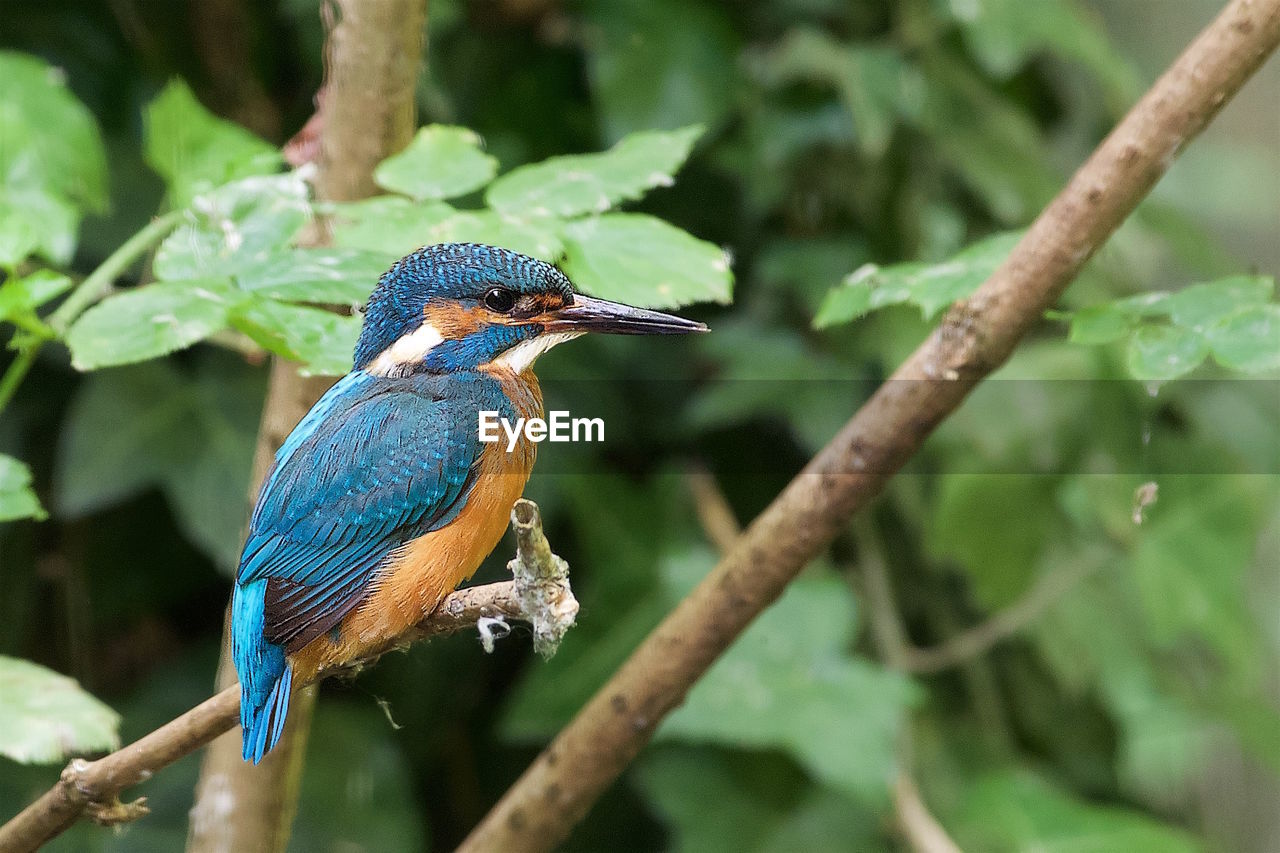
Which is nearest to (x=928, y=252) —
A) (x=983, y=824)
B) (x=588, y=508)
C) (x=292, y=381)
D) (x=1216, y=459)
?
(x=1216, y=459)

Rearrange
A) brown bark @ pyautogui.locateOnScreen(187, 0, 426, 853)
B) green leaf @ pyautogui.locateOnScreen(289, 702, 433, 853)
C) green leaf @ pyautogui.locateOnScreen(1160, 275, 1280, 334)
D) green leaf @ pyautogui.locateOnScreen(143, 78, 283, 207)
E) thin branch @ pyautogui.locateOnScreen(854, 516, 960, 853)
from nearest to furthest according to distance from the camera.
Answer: green leaf @ pyautogui.locateOnScreen(1160, 275, 1280, 334) < brown bark @ pyautogui.locateOnScreen(187, 0, 426, 853) < green leaf @ pyautogui.locateOnScreen(143, 78, 283, 207) < green leaf @ pyautogui.locateOnScreen(289, 702, 433, 853) < thin branch @ pyautogui.locateOnScreen(854, 516, 960, 853)

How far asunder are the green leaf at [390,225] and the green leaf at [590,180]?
5cm

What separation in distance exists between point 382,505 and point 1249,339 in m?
0.62

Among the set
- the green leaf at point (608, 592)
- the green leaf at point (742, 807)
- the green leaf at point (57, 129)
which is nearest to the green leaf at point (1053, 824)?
the green leaf at point (742, 807)

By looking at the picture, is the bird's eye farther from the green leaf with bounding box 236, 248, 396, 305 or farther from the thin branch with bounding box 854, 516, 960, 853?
the thin branch with bounding box 854, 516, 960, 853

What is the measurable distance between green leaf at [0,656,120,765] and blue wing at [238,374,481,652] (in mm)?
313

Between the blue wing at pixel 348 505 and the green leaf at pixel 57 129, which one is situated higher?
the blue wing at pixel 348 505

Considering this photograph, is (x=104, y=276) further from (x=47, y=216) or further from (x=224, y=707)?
(x=224, y=707)

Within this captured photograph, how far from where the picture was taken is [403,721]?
151 cm

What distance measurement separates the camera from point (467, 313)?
724 millimetres

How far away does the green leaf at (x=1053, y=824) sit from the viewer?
5.57 ft

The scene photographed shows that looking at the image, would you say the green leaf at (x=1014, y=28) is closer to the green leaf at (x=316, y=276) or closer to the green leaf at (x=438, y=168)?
the green leaf at (x=438, y=168)

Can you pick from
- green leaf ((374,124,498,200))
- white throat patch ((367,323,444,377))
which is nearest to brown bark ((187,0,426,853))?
green leaf ((374,124,498,200))

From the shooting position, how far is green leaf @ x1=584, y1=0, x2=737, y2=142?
5.77ft
